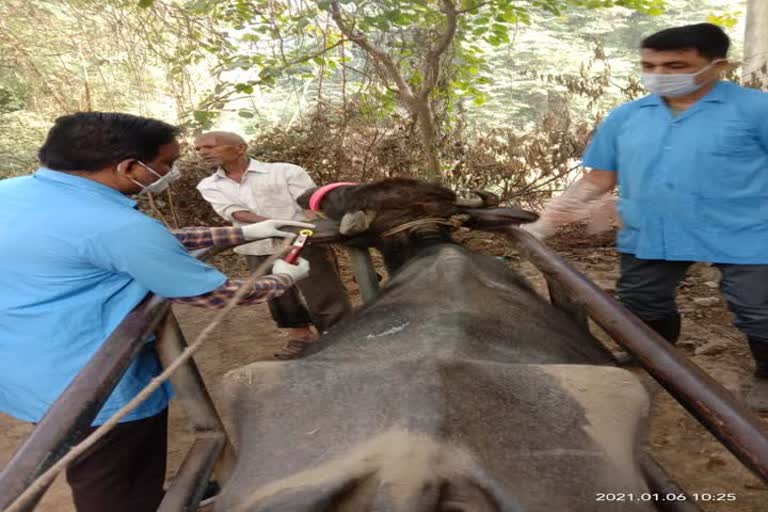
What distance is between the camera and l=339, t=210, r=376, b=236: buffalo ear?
2266 millimetres

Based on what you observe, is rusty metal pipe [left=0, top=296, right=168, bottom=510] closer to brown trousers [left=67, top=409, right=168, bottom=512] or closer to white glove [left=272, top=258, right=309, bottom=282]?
brown trousers [left=67, top=409, right=168, bottom=512]

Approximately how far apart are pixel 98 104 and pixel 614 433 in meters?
8.33

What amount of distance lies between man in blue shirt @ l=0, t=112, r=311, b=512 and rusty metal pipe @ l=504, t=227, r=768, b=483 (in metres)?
1.09

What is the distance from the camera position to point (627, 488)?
962 mm

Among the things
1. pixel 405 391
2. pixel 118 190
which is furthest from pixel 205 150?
pixel 405 391

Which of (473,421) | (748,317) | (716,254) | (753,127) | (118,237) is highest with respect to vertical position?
(118,237)

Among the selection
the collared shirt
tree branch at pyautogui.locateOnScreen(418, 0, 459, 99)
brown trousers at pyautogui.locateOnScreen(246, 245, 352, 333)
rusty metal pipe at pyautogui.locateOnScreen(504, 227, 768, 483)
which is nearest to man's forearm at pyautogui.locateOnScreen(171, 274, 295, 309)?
rusty metal pipe at pyautogui.locateOnScreen(504, 227, 768, 483)

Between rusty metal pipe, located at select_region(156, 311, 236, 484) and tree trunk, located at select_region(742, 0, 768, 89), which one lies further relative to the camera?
tree trunk, located at select_region(742, 0, 768, 89)

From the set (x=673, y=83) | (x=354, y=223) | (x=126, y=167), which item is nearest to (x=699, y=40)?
(x=673, y=83)

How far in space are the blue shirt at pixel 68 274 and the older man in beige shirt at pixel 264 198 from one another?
6.10 ft

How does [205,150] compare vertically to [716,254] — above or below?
above

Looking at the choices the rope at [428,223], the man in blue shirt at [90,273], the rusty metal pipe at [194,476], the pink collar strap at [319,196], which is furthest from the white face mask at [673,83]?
the rusty metal pipe at [194,476]

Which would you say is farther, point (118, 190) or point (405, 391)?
point (118, 190)

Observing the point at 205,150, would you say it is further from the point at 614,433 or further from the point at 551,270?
the point at 614,433
